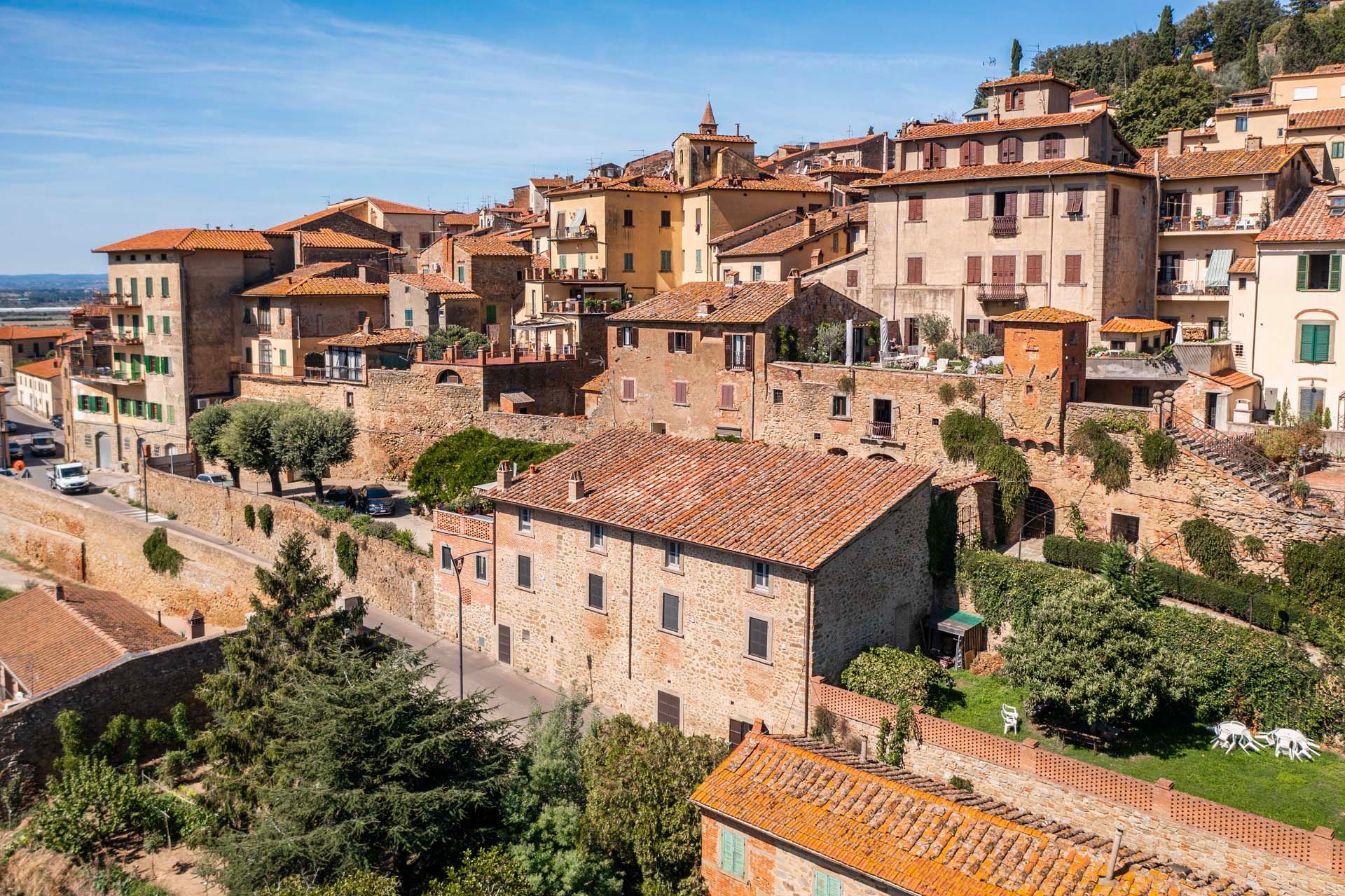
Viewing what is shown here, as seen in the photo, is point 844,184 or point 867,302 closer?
point 867,302

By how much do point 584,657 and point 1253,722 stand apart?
52.2ft

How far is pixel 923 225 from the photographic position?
140 ft

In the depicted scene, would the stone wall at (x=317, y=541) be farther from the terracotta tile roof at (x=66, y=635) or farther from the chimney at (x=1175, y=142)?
the chimney at (x=1175, y=142)

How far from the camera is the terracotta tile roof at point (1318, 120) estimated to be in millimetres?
50688

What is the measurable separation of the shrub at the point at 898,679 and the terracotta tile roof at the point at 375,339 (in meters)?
32.4

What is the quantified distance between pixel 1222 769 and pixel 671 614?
1239 centimetres

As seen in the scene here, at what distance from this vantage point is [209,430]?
168 ft

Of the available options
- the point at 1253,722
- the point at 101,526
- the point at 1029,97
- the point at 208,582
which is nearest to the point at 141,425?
the point at 101,526

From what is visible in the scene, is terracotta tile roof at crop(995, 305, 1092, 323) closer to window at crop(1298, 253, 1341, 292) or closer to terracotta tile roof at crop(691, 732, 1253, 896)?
window at crop(1298, 253, 1341, 292)

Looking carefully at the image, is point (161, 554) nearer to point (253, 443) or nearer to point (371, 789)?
point (253, 443)

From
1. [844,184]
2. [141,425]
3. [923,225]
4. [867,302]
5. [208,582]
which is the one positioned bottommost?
[208,582]

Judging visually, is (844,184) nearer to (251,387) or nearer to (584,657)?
(251,387)

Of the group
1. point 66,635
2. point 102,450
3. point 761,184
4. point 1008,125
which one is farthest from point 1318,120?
point 102,450

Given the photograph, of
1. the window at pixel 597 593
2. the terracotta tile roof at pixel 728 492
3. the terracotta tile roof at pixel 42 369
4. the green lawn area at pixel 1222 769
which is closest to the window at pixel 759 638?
the terracotta tile roof at pixel 728 492
